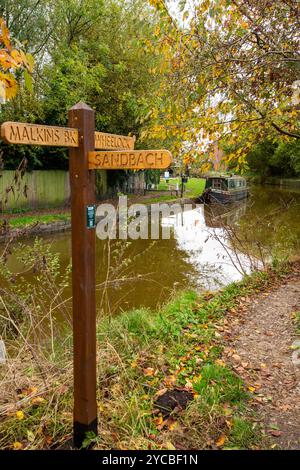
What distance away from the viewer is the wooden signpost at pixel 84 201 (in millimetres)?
1884

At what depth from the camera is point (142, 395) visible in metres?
2.78

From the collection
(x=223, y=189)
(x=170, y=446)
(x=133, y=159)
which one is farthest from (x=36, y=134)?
(x=223, y=189)

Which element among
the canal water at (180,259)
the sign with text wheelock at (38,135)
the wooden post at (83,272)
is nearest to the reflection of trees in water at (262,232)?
the canal water at (180,259)

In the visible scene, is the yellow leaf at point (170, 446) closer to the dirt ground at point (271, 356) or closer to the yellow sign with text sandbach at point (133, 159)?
the dirt ground at point (271, 356)

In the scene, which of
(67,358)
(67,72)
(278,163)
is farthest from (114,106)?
(278,163)

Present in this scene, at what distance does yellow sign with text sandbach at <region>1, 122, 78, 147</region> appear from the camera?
1.68m

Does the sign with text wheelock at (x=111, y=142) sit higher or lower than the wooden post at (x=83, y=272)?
higher

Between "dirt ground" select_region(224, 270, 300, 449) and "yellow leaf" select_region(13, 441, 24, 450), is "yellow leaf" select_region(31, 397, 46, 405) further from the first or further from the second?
"dirt ground" select_region(224, 270, 300, 449)

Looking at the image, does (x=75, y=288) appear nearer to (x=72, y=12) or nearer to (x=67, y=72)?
(x=67, y=72)

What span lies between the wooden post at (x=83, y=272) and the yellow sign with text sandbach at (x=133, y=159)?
0.11 meters

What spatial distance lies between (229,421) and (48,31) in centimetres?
1509

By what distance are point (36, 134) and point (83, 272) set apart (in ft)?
Answer: 2.58

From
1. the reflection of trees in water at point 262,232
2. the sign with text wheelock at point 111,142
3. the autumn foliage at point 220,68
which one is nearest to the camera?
the sign with text wheelock at point 111,142

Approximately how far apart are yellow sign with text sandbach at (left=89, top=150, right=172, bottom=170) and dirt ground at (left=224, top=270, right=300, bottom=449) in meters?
1.96
